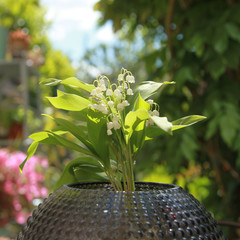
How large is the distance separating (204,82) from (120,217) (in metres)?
1.55

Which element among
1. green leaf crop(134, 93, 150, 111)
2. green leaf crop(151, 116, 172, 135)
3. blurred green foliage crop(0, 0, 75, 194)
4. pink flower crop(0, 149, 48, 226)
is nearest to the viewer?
green leaf crop(151, 116, 172, 135)

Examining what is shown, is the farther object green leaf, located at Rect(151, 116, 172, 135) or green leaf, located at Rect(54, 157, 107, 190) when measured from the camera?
green leaf, located at Rect(54, 157, 107, 190)

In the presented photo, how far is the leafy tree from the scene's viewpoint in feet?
5.22

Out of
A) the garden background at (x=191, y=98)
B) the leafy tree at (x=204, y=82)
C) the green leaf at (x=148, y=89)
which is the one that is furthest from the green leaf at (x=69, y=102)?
the leafy tree at (x=204, y=82)

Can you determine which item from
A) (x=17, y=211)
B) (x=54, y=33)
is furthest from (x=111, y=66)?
(x=17, y=211)

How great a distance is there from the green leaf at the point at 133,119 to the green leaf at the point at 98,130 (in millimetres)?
40

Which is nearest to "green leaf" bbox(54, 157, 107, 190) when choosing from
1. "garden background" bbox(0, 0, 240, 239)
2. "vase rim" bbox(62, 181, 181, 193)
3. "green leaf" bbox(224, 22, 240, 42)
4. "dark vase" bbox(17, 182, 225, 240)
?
"vase rim" bbox(62, 181, 181, 193)

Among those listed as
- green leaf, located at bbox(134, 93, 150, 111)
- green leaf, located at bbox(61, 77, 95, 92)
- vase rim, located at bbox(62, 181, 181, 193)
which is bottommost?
vase rim, located at bbox(62, 181, 181, 193)

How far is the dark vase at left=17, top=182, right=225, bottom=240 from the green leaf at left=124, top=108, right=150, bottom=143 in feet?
0.33

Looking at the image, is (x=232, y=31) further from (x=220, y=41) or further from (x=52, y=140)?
(x=52, y=140)

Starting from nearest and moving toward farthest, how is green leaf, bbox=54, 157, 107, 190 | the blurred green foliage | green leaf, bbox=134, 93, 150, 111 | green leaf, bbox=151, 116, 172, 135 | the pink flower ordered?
1. green leaf, bbox=151, 116, 172, 135
2. green leaf, bbox=134, 93, 150, 111
3. green leaf, bbox=54, 157, 107, 190
4. the pink flower
5. the blurred green foliage

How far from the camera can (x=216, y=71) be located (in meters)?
1.58

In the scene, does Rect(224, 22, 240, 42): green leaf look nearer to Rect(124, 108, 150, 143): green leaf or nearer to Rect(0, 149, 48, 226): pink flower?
Rect(124, 108, 150, 143): green leaf

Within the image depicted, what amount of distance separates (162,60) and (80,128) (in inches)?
58.3
